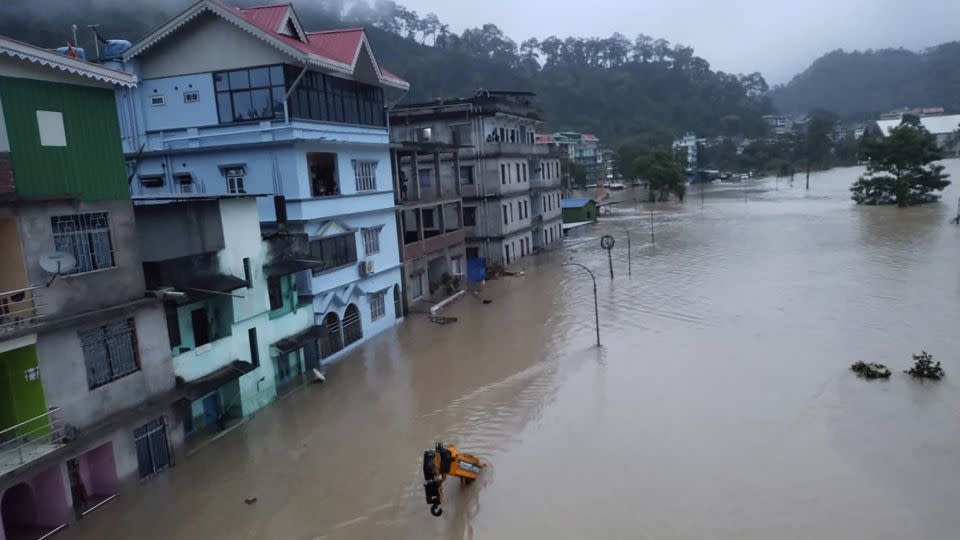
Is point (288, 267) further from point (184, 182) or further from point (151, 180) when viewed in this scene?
point (151, 180)

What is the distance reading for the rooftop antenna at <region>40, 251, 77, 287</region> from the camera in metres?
12.0

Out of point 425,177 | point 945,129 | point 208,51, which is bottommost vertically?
point 425,177

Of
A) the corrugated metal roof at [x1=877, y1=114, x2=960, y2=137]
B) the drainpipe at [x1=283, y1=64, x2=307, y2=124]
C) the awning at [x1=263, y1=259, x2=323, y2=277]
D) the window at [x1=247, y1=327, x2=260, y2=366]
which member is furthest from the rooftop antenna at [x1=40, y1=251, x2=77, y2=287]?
the corrugated metal roof at [x1=877, y1=114, x2=960, y2=137]

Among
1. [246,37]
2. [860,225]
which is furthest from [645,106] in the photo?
[246,37]

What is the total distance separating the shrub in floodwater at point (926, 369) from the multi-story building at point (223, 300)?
17633 mm

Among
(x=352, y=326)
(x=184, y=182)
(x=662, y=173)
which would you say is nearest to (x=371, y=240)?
(x=352, y=326)

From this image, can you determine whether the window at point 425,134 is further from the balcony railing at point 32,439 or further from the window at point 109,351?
the balcony railing at point 32,439

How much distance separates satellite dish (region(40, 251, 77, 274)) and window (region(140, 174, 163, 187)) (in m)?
11.5

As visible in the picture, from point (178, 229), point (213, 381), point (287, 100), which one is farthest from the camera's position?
point (287, 100)

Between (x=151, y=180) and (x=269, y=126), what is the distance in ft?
18.6

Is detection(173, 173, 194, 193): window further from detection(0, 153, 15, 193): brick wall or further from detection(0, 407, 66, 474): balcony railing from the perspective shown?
detection(0, 407, 66, 474): balcony railing

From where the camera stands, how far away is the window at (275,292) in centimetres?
1923

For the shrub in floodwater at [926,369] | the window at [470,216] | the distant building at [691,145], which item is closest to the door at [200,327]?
the shrub in floodwater at [926,369]

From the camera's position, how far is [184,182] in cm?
2283
